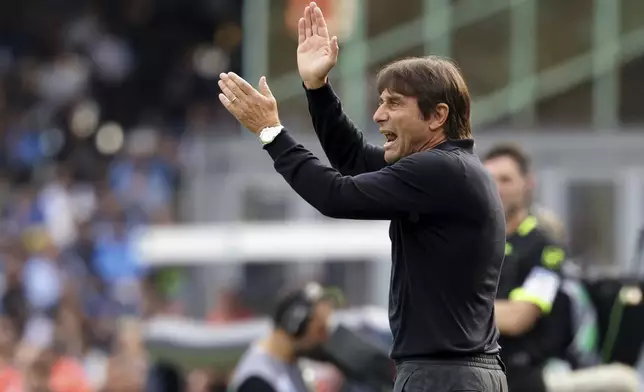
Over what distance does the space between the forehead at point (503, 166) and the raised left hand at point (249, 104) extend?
213 centimetres

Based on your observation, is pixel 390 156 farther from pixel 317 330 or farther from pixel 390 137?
pixel 317 330

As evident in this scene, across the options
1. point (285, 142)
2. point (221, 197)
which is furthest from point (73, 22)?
point (285, 142)

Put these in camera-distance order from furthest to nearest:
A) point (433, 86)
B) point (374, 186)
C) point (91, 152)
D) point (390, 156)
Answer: point (91, 152) < point (390, 156) < point (433, 86) < point (374, 186)

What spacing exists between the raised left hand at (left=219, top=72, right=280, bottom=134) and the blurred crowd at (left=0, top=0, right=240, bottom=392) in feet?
24.0

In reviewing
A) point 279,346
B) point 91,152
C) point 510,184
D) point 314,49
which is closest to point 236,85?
point 314,49

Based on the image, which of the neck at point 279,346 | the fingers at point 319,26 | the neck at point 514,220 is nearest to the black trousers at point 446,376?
the fingers at point 319,26

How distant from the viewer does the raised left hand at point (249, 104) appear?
4695 millimetres

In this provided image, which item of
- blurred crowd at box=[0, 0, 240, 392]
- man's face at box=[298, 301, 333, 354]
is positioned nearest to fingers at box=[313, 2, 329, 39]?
man's face at box=[298, 301, 333, 354]

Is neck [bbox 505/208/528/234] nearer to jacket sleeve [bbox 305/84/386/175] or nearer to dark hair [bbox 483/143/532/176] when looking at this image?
dark hair [bbox 483/143/532/176]

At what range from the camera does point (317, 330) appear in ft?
25.1

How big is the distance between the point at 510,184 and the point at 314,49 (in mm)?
1932

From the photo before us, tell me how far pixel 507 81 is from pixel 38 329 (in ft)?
21.2

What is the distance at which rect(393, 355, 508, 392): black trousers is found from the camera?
4.65 m

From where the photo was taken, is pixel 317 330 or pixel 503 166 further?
pixel 317 330
